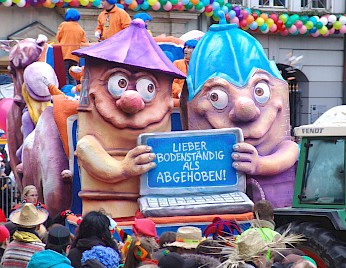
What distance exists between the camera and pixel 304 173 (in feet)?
34.6

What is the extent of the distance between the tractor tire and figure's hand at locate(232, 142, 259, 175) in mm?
1880

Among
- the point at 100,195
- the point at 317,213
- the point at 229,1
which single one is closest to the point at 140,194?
the point at 100,195

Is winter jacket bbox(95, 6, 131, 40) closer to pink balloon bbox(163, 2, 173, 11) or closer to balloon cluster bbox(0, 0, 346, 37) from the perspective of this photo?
balloon cluster bbox(0, 0, 346, 37)

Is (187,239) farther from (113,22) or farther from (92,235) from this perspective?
(113,22)

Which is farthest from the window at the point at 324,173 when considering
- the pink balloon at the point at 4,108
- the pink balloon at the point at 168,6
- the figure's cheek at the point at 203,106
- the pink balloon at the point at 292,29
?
the pink balloon at the point at 292,29

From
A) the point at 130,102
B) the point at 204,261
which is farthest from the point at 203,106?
the point at 204,261

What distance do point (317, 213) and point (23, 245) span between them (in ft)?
9.91

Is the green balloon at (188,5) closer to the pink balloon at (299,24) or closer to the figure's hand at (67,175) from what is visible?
the pink balloon at (299,24)

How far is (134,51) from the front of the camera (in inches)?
467

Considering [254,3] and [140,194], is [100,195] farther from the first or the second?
[254,3]

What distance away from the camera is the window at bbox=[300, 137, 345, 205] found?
399 inches

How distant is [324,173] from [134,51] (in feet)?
8.63

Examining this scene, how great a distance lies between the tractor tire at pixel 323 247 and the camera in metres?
9.49

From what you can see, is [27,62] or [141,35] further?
[27,62]
